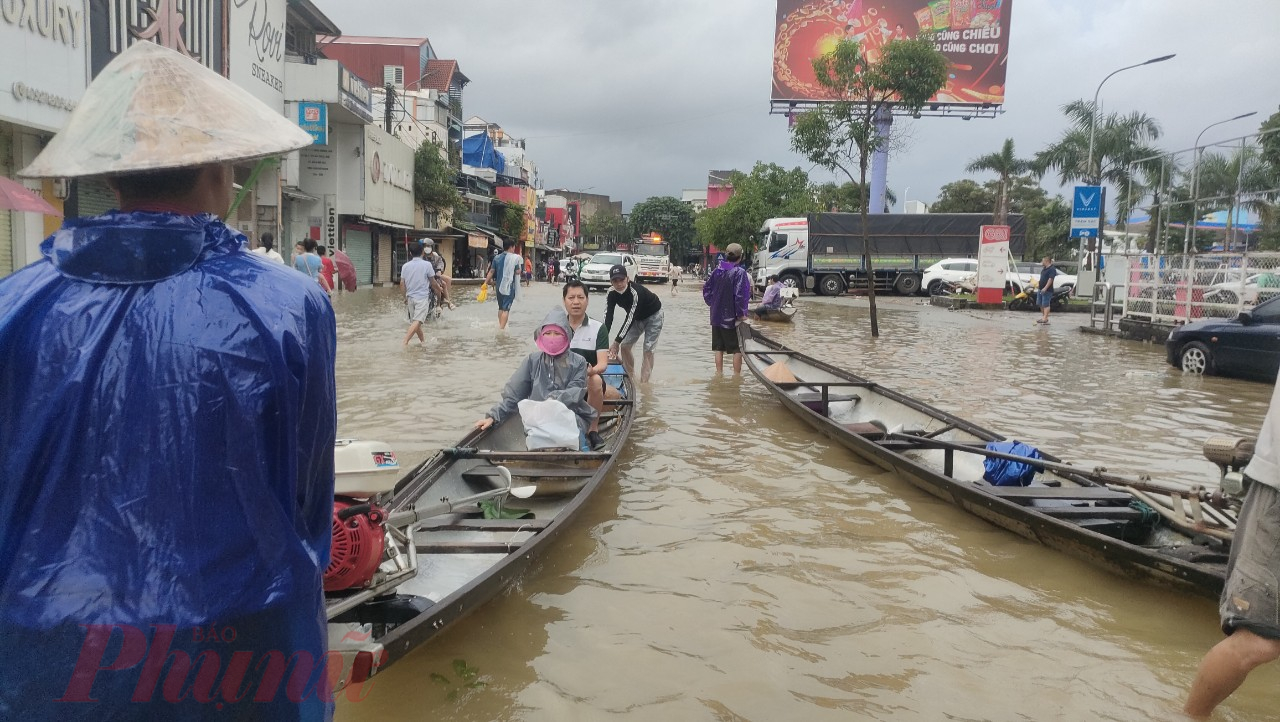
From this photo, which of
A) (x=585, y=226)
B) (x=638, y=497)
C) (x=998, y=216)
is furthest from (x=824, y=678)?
(x=585, y=226)

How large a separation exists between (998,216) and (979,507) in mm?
31685

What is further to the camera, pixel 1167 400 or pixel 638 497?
pixel 1167 400

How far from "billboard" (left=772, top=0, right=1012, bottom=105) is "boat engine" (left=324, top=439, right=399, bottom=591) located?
122ft

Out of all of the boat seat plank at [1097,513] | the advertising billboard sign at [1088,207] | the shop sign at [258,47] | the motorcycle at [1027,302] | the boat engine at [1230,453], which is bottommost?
the boat seat plank at [1097,513]

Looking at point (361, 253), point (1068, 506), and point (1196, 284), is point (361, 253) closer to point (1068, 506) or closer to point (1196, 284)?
point (1196, 284)

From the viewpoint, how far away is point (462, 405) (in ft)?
29.7

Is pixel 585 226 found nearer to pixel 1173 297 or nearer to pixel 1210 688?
pixel 1173 297

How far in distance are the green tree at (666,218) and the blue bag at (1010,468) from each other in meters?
81.7

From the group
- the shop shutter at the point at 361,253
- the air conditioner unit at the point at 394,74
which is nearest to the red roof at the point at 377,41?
the air conditioner unit at the point at 394,74

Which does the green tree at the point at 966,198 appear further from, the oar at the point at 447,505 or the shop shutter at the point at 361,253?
the oar at the point at 447,505

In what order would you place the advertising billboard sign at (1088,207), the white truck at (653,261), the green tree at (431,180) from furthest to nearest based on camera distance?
the white truck at (653,261) < the green tree at (431,180) < the advertising billboard sign at (1088,207)

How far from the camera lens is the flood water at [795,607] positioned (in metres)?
3.45

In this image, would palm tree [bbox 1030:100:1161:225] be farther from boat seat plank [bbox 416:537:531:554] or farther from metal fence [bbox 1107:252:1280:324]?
boat seat plank [bbox 416:537:531:554]

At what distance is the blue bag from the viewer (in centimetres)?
555
